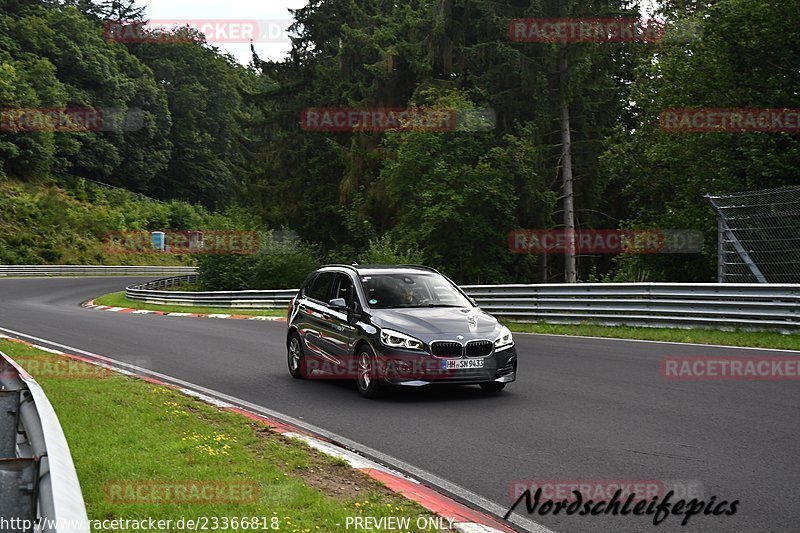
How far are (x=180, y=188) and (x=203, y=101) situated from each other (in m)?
11.6

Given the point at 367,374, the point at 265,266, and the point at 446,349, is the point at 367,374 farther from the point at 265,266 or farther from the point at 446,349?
the point at 265,266

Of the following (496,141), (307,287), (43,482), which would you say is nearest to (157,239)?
(496,141)

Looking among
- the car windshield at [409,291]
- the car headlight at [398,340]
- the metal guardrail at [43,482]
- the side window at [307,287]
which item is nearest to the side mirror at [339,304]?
the car windshield at [409,291]

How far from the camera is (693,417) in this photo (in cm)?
916

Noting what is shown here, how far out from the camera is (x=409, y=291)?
11.9m

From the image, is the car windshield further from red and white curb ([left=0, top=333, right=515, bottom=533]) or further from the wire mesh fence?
the wire mesh fence

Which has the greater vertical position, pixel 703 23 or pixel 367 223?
pixel 703 23

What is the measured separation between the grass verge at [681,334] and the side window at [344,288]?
7.02 m

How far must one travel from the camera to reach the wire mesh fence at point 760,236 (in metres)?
16.5

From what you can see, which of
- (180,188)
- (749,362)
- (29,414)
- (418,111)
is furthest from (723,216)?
(180,188)

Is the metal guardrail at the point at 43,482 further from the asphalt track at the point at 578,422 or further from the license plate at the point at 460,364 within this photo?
the license plate at the point at 460,364

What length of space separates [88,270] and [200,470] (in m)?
65.6

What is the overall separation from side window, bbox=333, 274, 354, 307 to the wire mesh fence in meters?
8.85

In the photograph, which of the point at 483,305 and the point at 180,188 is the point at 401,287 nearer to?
the point at 483,305
